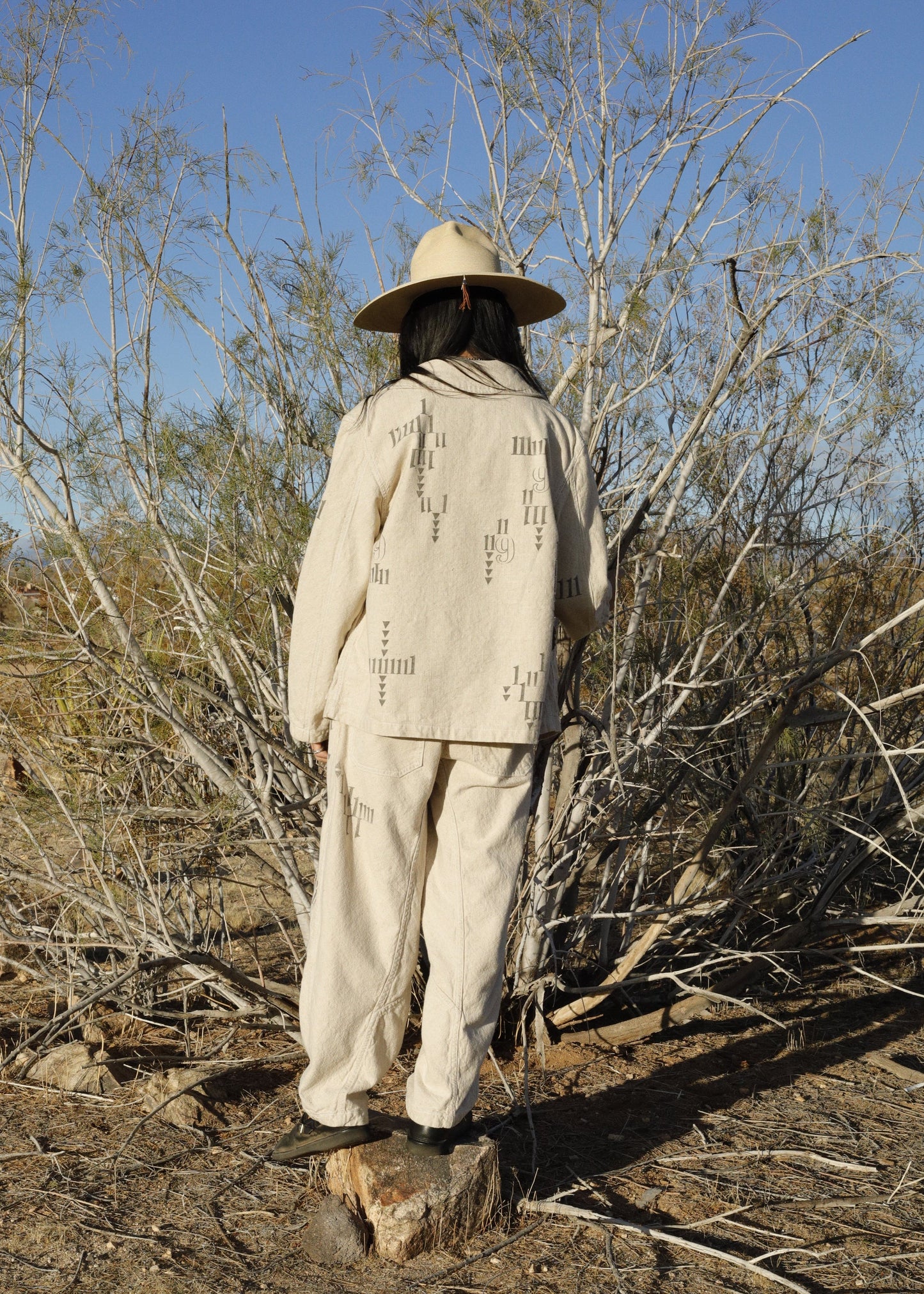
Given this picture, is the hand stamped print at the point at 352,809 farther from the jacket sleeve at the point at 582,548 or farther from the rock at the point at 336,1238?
the rock at the point at 336,1238

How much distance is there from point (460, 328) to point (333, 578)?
0.53 meters

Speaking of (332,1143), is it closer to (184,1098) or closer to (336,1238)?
(336,1238)

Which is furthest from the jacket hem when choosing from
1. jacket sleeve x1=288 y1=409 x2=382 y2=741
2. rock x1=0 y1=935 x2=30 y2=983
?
rock x1=0 y1=935 x2=30 y2=983

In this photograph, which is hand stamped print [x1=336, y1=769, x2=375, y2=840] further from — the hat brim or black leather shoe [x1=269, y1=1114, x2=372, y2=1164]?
the hat brim

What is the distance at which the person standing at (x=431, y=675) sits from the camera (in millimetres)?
2023

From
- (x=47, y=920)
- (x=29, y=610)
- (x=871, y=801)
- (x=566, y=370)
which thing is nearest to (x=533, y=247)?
(x=566, y=370)

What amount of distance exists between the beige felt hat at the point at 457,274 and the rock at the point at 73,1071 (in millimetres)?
1960

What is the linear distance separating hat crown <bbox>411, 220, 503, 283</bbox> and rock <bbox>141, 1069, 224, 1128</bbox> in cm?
192

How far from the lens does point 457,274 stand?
2.03 m

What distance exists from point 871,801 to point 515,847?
7.25ft

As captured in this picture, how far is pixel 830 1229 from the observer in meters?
2.21

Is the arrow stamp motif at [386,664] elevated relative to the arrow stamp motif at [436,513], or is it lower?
lower

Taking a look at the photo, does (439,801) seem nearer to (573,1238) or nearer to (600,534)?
(600,534)

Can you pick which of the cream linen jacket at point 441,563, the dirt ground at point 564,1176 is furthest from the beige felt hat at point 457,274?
the dirt ground at point 564,1176
